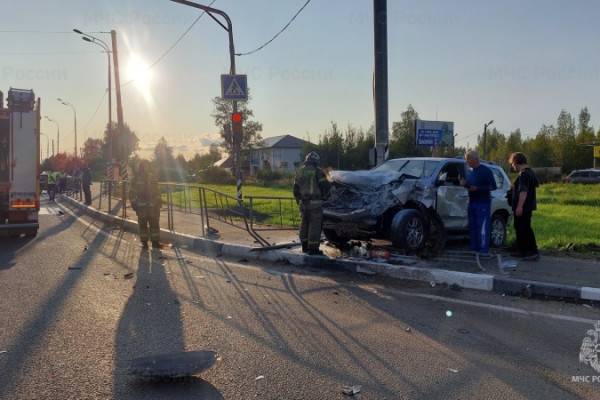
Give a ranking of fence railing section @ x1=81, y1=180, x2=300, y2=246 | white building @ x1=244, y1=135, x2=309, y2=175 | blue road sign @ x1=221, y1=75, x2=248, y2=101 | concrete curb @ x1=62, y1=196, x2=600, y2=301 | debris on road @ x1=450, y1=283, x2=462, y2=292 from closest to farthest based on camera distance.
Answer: concrete curb @ x1=62, y1=196, x2=600, y2=301 → debris on road @ x1=450, y1=283, x2=462, y2=292 → fence railing section @ x1=81, y1=180, x2=300, y2=246 → blue road sign @ x1=221, y1=75, x2=248, y2=101 → white building @ x1=244, y1=135, x2=309, y2=175

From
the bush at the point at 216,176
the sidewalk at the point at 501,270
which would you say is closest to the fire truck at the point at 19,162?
the sidewalk at the point at 501,270

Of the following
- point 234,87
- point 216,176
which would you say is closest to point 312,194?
point 234,87

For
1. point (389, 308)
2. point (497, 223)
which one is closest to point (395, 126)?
point (497, 223)

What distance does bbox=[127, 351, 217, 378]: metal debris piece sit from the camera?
3.90m

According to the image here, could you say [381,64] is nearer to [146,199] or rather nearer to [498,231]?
[498,231]

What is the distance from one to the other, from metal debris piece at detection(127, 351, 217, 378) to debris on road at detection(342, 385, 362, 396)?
1.07m

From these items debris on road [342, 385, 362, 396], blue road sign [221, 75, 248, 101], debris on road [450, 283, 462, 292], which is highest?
blue road sign [221, 75, 248, 101]

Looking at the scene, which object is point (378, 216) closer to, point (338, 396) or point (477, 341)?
point (477, 341)

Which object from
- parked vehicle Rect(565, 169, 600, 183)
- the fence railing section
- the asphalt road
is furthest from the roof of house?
the asphalt road

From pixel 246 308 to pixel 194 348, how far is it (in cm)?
133

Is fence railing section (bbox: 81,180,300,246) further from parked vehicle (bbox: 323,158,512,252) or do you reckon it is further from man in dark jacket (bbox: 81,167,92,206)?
man in dark jacket (bbox: 81,167,92,206)

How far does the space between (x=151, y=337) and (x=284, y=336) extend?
1.18 m

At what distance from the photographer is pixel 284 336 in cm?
479

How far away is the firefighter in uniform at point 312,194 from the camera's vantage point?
Result: 27.2 ft
